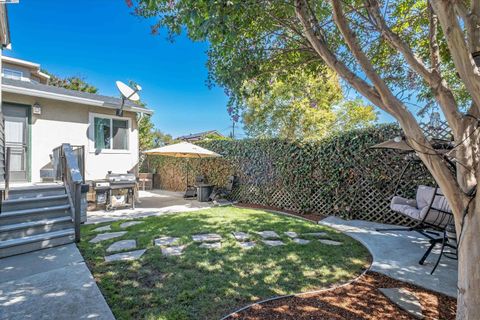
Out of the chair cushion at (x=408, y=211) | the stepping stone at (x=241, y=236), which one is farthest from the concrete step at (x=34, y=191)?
the chair cushion at (x=408, y=211)

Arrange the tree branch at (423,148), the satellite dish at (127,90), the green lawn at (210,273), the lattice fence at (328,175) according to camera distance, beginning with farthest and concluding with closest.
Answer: the satellite dish at (127,90)
the lattice fence at (328,175)
the green lawn at (210,273)
the tree branch at (423,148)

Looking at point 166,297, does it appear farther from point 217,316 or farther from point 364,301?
point 364,301

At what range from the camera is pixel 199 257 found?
12.8 feet

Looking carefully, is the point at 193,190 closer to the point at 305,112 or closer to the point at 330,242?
the point at 330,242

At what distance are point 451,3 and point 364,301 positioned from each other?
304 cm

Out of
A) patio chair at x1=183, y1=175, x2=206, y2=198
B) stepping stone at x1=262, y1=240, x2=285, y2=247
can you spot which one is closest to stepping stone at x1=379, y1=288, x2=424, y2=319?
stepping stone at x1=262, y1=240, x2=285, y2=247

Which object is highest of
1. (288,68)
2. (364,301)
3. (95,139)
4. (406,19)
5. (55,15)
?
(55,15)

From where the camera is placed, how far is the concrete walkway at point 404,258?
10.4ft

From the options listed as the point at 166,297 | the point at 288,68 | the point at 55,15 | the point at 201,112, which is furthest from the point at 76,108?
the point at 201,112

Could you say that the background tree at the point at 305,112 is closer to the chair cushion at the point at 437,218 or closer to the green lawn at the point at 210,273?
the chair cushion at the point at 437,218

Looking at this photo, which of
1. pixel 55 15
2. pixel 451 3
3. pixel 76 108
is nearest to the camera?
pixel 451 3

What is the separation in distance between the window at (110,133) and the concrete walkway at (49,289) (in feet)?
18.6

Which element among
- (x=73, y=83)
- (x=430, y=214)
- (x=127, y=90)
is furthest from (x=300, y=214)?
(x=73, y=83)

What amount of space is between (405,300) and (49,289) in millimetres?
4282
